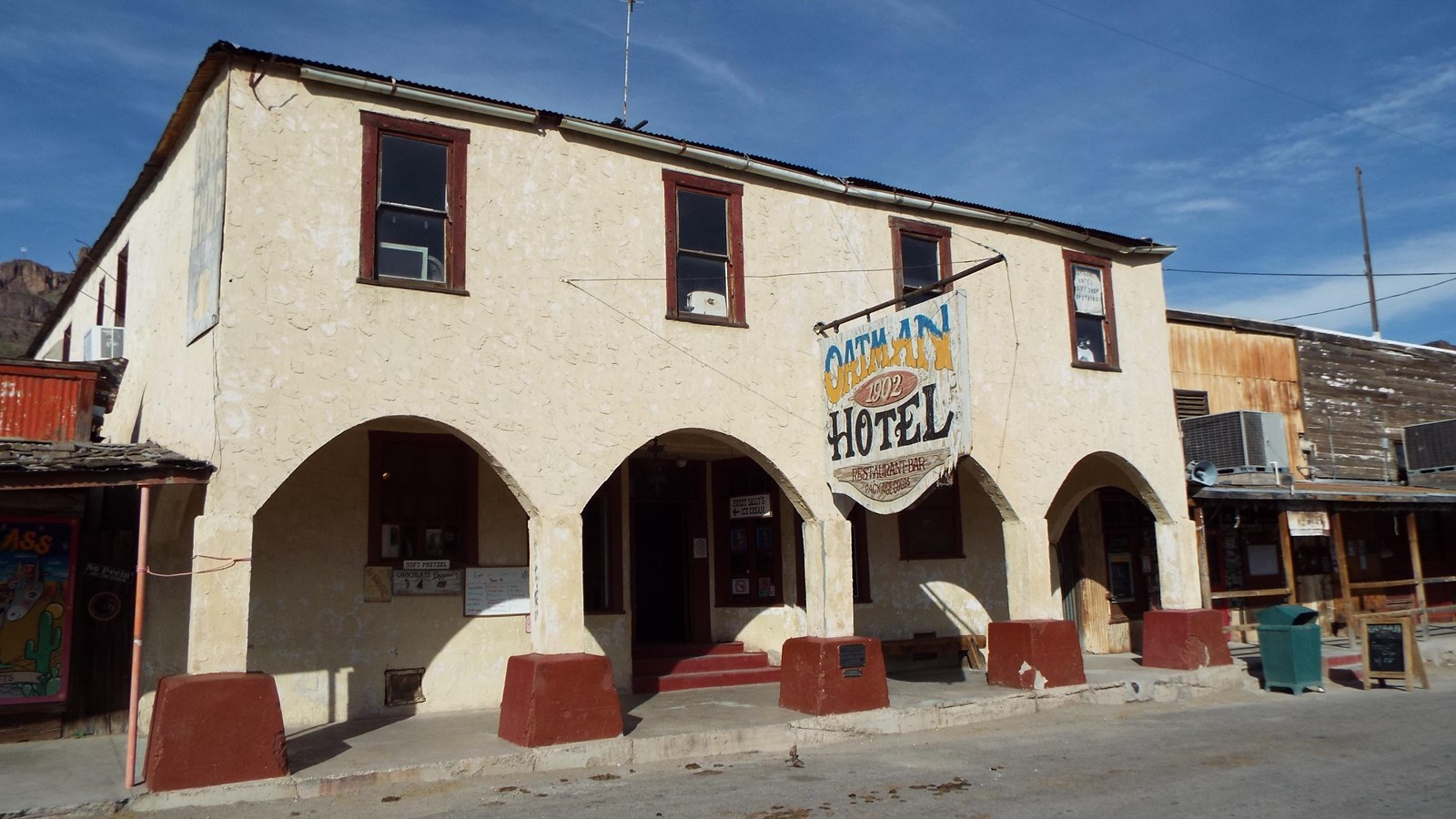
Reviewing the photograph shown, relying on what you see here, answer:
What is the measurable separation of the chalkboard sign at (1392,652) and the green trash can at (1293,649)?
2.20ft

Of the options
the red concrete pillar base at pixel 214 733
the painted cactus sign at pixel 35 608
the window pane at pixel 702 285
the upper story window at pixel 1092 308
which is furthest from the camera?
the upper story window at pixel 1092 308

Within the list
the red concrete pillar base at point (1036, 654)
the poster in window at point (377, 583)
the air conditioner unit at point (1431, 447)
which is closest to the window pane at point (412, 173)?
the poster in window at point (377, 583)

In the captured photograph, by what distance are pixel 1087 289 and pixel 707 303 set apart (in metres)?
6.43

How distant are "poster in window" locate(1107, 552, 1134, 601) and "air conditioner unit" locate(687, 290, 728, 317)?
9.61 metres

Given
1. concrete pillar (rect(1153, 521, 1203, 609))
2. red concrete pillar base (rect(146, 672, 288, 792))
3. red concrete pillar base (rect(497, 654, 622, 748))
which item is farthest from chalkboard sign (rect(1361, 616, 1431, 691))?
red concrete pillar base (rect(146, 672, 288, 792))

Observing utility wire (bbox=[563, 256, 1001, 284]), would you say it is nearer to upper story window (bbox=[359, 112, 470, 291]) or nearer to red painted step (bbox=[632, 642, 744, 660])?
upper story window (bbox=[359, 112, 470, 291])

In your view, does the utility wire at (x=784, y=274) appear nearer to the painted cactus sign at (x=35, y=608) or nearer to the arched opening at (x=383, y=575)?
the arched opening at (x=383, y=575)

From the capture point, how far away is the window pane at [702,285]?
12242 millimetres

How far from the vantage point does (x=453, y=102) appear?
10734 mm

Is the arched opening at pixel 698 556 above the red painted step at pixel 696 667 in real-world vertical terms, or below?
above

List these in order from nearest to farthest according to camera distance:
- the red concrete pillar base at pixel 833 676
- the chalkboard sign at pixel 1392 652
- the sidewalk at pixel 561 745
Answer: the sidewalk at pixel 561 745 → the red concrete pillar base at pixel 833 676 → the chalkboard sign at pixel 1392 652

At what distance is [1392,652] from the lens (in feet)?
47.5

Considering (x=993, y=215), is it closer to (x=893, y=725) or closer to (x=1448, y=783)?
(x=893, y=725)

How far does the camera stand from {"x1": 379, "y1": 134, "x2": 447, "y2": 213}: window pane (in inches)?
415
